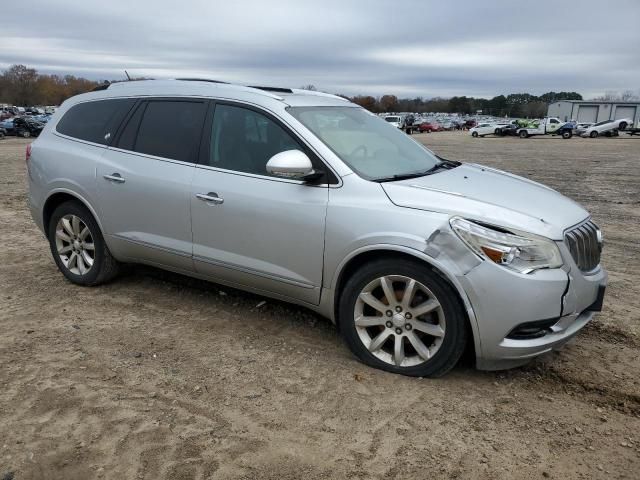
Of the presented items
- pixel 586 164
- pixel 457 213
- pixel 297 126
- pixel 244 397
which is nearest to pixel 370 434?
pixel 244 397

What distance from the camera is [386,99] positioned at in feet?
467

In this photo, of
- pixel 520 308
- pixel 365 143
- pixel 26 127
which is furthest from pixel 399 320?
pixel 26 127

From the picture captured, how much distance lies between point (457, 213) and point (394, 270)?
52 cm

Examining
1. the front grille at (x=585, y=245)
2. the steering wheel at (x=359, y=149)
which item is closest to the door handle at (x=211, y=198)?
the steering wheel at (x=359, y=149)

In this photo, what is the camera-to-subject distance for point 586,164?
1964 cm

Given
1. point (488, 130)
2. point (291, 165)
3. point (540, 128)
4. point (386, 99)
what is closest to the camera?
point (291, 165)

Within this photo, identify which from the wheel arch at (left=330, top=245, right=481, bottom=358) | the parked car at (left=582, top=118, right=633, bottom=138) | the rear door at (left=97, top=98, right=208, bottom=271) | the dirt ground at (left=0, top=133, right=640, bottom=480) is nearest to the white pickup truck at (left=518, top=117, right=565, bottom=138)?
the parked car at (left=582, top=118, right=633, bottom=138)

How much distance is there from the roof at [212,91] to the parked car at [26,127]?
38056 millimetres

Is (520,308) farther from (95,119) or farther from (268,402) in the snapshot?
(95,119)

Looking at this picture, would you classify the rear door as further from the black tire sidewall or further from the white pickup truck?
the white pickup truck

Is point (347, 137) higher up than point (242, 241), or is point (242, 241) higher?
point (347, 137)

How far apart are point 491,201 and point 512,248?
0.39m

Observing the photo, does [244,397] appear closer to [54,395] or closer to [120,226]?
[54,395]

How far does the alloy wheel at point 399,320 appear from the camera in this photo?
3345 millimetres
